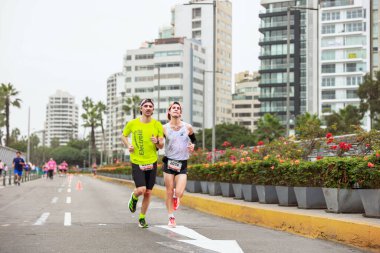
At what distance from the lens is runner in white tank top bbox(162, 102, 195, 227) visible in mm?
10117

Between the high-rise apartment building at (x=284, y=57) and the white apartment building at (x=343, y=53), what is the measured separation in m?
5.66

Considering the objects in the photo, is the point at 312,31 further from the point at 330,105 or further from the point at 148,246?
the point at 148,246

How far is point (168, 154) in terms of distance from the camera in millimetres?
10172

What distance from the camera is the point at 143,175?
9.95m

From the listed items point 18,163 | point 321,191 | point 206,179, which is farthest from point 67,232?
point 18,163

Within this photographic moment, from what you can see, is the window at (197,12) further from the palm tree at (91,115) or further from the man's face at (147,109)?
the man's face at (147,109)

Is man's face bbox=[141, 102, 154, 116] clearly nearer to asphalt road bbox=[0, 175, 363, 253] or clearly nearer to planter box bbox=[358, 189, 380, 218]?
asphalt road bbox=[0, 175, 363, 253]

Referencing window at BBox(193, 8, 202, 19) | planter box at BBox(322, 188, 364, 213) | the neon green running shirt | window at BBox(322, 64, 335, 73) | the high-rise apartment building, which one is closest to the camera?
the neon green running shirt

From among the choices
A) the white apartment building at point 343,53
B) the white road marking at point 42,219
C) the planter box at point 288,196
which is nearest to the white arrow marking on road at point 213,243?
the white road marking at point 42,219

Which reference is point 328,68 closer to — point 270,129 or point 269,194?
point 270,129

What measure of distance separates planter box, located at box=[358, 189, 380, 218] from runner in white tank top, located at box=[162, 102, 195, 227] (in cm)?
274

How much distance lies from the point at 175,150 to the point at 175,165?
0.25 meters

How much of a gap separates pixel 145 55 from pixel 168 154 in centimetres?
14075

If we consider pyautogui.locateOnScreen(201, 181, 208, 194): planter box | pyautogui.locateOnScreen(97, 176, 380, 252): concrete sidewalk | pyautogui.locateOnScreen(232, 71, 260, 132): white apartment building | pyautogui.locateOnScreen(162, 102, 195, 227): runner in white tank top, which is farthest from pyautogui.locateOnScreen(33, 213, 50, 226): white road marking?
pyautogui.locateOnScreen(232, 71, 260, 132): white apartment building
